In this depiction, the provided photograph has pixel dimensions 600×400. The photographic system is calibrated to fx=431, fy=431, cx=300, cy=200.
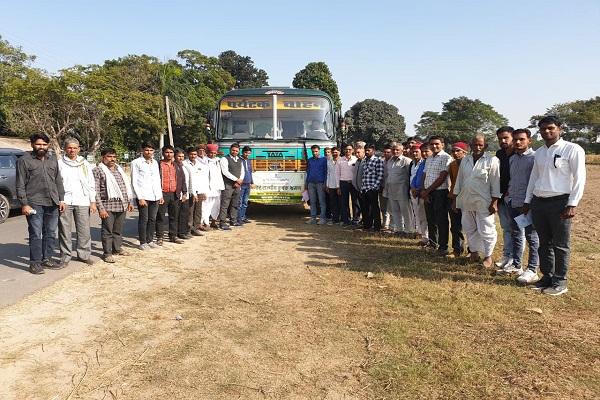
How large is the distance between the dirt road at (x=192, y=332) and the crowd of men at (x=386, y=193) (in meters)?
0.92

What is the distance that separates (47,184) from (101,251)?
1.65 meters

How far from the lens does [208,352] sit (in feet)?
11.2

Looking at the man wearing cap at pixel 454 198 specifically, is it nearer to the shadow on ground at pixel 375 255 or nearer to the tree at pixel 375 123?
the shadow on ground at pixel 375 255

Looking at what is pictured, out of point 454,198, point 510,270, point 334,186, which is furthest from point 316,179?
point 510,270

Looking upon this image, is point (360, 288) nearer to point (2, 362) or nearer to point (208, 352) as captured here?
point (208, 352)

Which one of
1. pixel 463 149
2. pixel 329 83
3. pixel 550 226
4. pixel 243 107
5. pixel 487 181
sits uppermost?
pixel 329 83

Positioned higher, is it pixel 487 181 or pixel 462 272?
pixel 487 181

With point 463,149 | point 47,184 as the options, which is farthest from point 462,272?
point 47,184

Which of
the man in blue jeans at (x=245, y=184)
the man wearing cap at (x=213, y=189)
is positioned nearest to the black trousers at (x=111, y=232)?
the man wearing cap at (x=213, y=189)

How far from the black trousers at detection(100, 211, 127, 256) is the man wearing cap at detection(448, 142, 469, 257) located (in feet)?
15.8

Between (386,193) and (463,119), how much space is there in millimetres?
69645

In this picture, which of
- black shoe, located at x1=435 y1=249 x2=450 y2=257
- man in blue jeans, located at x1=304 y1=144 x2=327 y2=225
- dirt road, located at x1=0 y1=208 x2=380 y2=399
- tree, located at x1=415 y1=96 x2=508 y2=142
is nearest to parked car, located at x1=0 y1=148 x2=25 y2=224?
dirt road, located at x1=0 y1=208 x2=380 y2=399

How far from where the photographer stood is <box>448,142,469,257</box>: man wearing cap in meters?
6.02

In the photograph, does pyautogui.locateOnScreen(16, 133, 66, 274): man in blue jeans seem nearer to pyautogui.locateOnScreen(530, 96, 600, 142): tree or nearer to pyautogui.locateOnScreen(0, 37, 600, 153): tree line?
pyautogui.locateOnScreen(0, 37, 600, 153): tree line
